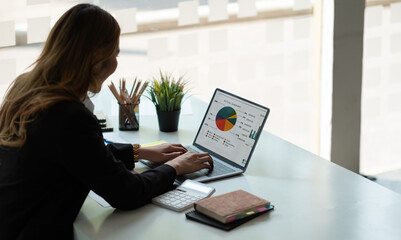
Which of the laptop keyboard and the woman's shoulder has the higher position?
the woman's shoulder

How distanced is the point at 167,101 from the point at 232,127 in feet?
1.49

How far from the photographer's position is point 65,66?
4.95ft

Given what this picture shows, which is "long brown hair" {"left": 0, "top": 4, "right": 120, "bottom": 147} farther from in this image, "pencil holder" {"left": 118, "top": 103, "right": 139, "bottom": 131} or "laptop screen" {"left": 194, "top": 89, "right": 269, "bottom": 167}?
"pencil holder" {"left": 118, "top": 103, "right": 139, "bottom": 131}

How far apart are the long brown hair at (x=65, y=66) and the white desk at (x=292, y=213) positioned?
1.04 feet

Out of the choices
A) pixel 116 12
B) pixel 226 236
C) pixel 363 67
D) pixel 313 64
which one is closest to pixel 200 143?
pixel 226 236

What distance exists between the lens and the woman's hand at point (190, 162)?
1.78m

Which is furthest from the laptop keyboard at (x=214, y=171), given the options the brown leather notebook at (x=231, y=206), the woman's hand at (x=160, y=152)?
the brown leather notebook at (x=231, y=206)

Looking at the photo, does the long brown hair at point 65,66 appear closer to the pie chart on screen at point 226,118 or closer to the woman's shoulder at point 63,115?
the woman's shoulder at point 63,115

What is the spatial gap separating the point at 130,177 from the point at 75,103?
25cm

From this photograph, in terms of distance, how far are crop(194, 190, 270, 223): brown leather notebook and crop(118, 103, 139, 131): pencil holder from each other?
0.87 metres

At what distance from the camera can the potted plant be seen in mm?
2312

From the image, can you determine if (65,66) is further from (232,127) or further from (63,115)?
(232,127)

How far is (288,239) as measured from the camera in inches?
54.2

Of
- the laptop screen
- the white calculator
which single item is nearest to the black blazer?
the white calculator
